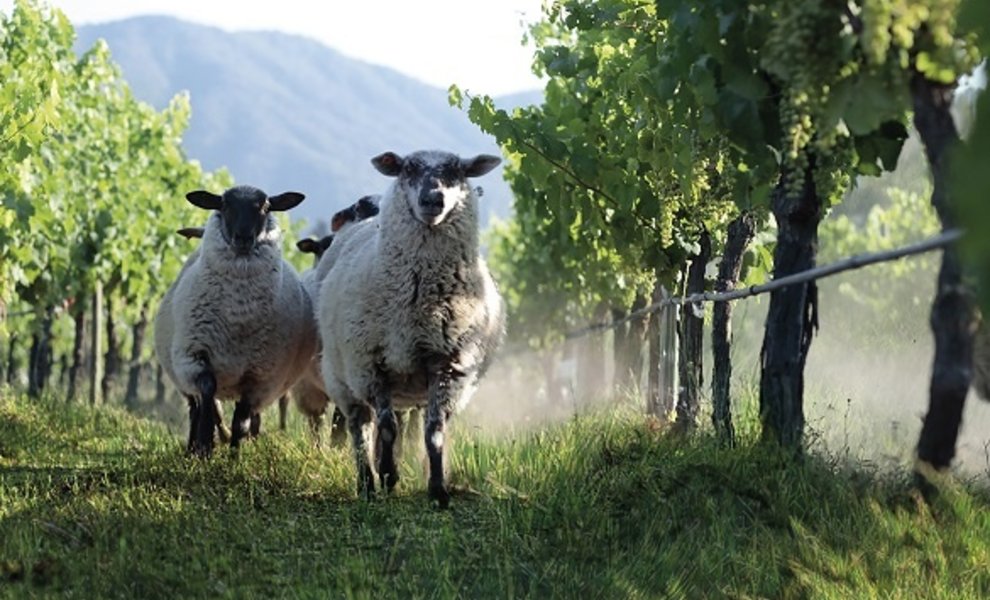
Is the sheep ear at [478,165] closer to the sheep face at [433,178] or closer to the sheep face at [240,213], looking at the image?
the sheep face at [433,178]

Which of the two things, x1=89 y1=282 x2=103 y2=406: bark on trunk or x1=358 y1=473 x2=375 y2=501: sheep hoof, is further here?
x1=89 y1=282 x2=103 y2=406: bark on trunk

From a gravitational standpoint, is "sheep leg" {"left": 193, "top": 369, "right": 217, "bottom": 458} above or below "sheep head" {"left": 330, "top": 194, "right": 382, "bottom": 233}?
below

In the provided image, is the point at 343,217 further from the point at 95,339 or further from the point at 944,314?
the point at 95,339

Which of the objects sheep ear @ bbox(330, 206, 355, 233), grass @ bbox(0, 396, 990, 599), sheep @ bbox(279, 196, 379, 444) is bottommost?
grass @ bbox(0, 396, 990, 599)

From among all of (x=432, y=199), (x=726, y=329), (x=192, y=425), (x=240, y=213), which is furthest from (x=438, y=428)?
(x=192, y=425)

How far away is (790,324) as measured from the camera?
24.4 ft

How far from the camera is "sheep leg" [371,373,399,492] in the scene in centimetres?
876

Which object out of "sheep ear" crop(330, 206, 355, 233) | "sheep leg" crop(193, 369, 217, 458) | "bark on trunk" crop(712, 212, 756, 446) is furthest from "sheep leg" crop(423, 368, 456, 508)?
"sheep ear" crop(330, 206, 355, 233)

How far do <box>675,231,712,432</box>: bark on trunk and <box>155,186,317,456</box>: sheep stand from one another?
3232 mm

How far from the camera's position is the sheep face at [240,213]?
10828mm

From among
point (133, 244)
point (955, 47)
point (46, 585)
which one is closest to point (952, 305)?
point (955, 47)

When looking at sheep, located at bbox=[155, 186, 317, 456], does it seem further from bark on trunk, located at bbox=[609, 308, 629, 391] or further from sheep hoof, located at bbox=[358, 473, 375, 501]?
bark on trunk, located at bbox=[609, 308, 629, 391]

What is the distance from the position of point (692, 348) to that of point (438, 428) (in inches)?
94.8

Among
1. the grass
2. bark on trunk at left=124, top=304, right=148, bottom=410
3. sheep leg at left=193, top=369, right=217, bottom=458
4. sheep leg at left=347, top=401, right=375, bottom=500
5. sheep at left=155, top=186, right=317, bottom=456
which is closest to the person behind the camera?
the grass
